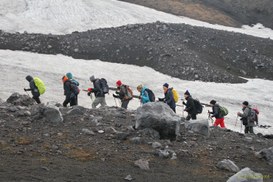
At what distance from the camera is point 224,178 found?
11.6 meters

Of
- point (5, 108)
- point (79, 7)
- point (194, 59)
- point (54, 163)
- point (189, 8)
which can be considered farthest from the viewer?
point (189, 8)

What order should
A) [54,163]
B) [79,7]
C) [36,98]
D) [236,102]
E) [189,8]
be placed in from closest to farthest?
[54,163]
[36,98]
[236,102]
[79,7]
[189,8]

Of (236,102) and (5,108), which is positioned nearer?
(5,108)

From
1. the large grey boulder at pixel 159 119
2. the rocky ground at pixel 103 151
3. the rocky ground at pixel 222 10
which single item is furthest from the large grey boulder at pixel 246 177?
the rocky ground at pixel 222 10

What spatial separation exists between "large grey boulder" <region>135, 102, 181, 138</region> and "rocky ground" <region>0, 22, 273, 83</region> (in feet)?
84.0

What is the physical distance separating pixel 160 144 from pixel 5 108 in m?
6.07

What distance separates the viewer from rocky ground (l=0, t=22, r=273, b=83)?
135 feet

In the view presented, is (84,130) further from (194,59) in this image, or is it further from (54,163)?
(194,59)

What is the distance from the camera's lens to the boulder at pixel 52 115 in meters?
14.4

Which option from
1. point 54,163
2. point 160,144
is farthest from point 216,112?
point 54,163

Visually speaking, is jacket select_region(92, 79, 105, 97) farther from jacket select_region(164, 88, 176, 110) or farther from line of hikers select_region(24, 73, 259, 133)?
jacket select_region(164, 88, 176, 110)

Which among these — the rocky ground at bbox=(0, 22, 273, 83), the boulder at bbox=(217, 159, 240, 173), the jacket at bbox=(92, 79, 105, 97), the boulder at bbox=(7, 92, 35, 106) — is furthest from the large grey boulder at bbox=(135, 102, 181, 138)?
the rocky ground at bbox=(0, 22, 273, 83)

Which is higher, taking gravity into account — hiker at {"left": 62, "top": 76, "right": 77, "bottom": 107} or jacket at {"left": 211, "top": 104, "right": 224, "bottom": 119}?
hiker at {"left": 62, "top": 76, "right": 77, "bottom": 107}

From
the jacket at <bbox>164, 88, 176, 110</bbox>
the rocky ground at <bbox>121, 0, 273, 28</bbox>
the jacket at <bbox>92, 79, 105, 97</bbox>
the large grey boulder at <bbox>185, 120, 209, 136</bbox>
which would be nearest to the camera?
the large grey boulder at <bbox>185, 120, 209, 136</bbox>
